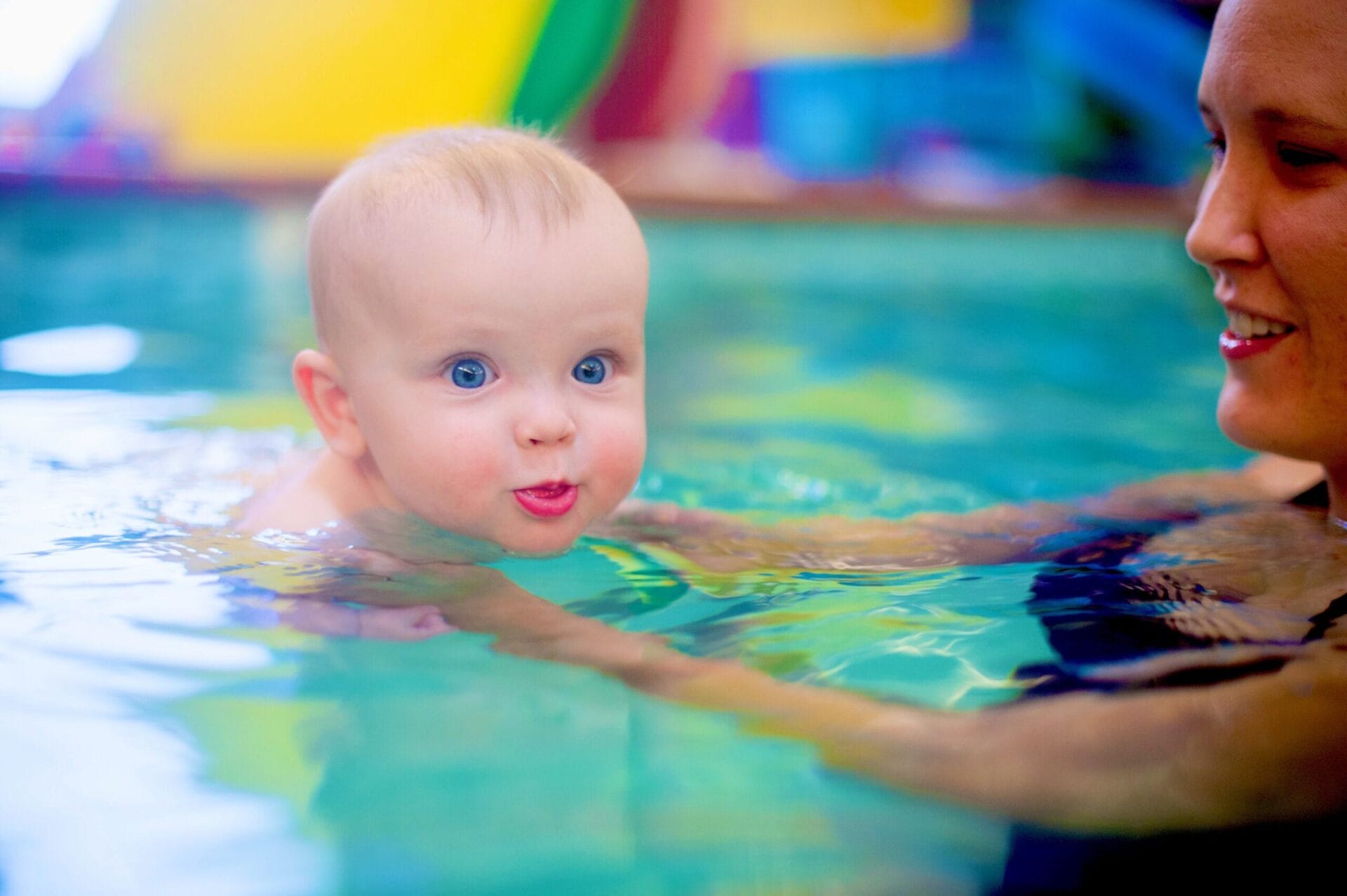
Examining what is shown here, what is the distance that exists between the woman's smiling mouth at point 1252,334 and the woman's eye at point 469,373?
39.5 inches

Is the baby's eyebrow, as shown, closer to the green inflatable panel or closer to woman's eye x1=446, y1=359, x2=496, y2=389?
woman's eye x1=446, y1=359, x2=496, y2=389

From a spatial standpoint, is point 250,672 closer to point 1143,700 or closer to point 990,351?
point 1143,700

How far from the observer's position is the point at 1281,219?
1.61 m

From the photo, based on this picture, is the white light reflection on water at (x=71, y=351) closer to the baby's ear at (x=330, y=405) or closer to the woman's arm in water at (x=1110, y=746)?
the baby's ear at (x=330, y=405)

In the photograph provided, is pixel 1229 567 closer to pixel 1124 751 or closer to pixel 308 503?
pixel 1124 751

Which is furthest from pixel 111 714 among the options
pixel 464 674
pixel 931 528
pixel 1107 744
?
pixel 931 528

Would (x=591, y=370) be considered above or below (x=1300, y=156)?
below

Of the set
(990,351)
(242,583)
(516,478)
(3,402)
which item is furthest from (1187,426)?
(3,402)

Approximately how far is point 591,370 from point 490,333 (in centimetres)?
15

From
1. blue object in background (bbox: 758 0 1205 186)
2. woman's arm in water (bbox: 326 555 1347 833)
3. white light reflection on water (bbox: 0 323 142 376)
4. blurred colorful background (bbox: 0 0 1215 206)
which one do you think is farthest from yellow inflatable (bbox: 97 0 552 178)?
woman's arm in water (bbox: 326 555 1347 833)

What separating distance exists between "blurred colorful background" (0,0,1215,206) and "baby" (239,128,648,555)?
5.05 m

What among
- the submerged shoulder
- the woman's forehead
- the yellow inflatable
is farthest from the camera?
the yellow inflatable

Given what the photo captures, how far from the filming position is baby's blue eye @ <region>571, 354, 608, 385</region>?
162 centimetres

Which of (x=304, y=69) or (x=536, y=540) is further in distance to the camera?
(x=304, y=69)
